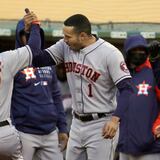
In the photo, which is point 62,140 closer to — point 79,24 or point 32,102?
point 32,102

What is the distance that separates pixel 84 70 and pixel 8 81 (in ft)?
2.35

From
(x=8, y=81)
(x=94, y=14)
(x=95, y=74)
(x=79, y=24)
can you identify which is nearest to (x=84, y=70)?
(x=95, y=74)

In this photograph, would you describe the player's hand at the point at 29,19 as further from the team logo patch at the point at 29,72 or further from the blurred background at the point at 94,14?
the blurred background at the point at 94,14

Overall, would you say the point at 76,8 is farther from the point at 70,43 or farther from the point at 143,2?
the point at 70,43

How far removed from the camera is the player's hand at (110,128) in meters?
5.81

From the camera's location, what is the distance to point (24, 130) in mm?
6766

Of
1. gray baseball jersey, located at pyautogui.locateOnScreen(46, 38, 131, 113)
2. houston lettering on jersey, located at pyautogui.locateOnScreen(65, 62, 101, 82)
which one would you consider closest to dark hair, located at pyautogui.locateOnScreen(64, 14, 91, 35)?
gray baseball jersey, located at pyautogui.locateOnScreen(46, 38, 131, 113)

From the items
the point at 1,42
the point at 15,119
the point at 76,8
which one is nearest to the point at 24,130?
the point at 15,119

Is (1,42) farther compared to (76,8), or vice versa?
(76,8)

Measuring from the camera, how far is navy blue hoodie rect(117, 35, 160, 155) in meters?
6.27

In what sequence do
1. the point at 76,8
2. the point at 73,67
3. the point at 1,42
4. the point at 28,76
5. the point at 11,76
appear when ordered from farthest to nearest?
the point at 76,8, the point at 1,42, the point at 28,76, the point at 73,67, the point at 11,76

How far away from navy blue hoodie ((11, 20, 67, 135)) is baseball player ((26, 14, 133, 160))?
520 mm

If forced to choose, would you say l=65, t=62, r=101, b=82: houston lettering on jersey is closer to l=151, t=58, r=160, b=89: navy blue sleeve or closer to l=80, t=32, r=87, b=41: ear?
l=80, t=32, r=87, b=41: ear

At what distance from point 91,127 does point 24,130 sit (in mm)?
880
